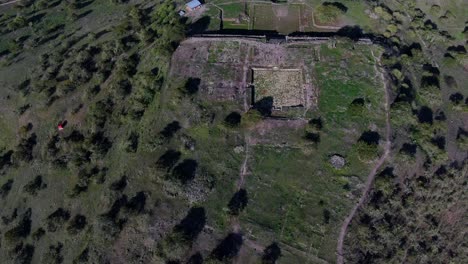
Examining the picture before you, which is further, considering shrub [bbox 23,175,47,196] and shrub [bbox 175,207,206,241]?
shrub [bbox 23,175,47,196]

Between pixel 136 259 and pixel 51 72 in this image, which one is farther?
pixel 51 72

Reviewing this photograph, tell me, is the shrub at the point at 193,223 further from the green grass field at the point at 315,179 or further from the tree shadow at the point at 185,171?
the green grass field at the point at 315,179

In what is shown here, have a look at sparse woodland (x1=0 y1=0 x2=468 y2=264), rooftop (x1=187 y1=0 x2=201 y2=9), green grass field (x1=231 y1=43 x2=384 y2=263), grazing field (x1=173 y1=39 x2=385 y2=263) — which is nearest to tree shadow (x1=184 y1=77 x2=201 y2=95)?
sparse woodland (x1=0 y1=0 x2=468 y2=264)

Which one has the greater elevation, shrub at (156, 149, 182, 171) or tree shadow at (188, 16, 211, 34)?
tree shadow at (188, 16, 211, 34)

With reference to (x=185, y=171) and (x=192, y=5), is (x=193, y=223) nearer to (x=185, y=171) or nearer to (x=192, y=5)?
(x=185, y=171)

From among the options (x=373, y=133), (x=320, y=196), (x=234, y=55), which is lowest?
(x=320, y=196)

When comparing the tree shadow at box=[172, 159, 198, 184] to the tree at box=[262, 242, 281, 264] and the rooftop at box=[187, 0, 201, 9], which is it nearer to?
the tree at box=[262, 242, 281, 264]

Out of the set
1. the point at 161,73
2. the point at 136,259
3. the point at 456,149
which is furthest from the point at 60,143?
the point at 456,149

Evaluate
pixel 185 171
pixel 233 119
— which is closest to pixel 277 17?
pixel 233 119

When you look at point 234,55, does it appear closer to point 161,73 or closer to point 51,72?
point 161,73
